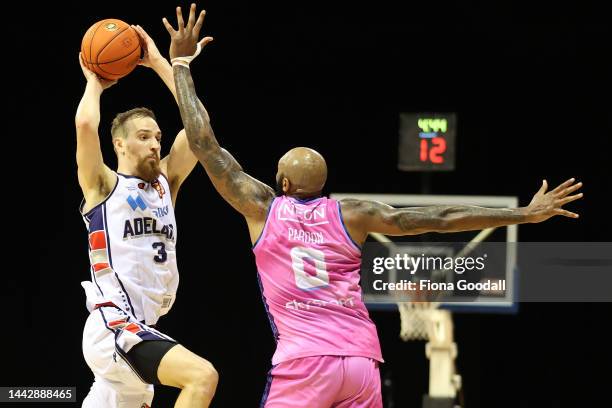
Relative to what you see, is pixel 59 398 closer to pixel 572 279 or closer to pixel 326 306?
pixel 572 279

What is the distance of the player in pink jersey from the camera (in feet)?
12.3

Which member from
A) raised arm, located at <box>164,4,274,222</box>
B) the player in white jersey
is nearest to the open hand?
raised arm, located at <box>164,4,274,222</box>

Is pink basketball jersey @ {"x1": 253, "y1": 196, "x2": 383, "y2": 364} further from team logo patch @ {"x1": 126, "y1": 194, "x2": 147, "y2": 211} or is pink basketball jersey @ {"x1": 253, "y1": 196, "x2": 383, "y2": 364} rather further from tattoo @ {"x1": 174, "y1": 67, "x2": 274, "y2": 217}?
team logo patch @ {"x1": 126, "y1": 194, "x2": 147, "y2": 211}

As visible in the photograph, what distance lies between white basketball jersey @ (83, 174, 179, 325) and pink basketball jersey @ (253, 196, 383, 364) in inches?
26.7

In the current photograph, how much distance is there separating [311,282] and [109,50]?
154 cm

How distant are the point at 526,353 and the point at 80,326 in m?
4.31

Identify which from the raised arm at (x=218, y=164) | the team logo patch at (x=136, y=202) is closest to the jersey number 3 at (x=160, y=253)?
the team logo patch at (x=136, y=202)

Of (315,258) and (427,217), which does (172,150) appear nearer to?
(315,258)

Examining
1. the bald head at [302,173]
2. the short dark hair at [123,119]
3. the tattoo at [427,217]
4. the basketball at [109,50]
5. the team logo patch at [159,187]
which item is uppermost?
the basketball at [109,50]

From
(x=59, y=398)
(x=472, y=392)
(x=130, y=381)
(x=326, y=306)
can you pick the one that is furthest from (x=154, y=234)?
(x=472, y=392)

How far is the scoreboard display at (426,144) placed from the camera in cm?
902

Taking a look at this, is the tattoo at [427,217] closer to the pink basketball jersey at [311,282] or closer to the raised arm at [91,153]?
the pink basketball jersey at [311,282]

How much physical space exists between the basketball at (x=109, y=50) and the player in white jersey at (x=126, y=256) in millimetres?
60

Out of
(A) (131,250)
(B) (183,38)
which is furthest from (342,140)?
(A) (131,250)
